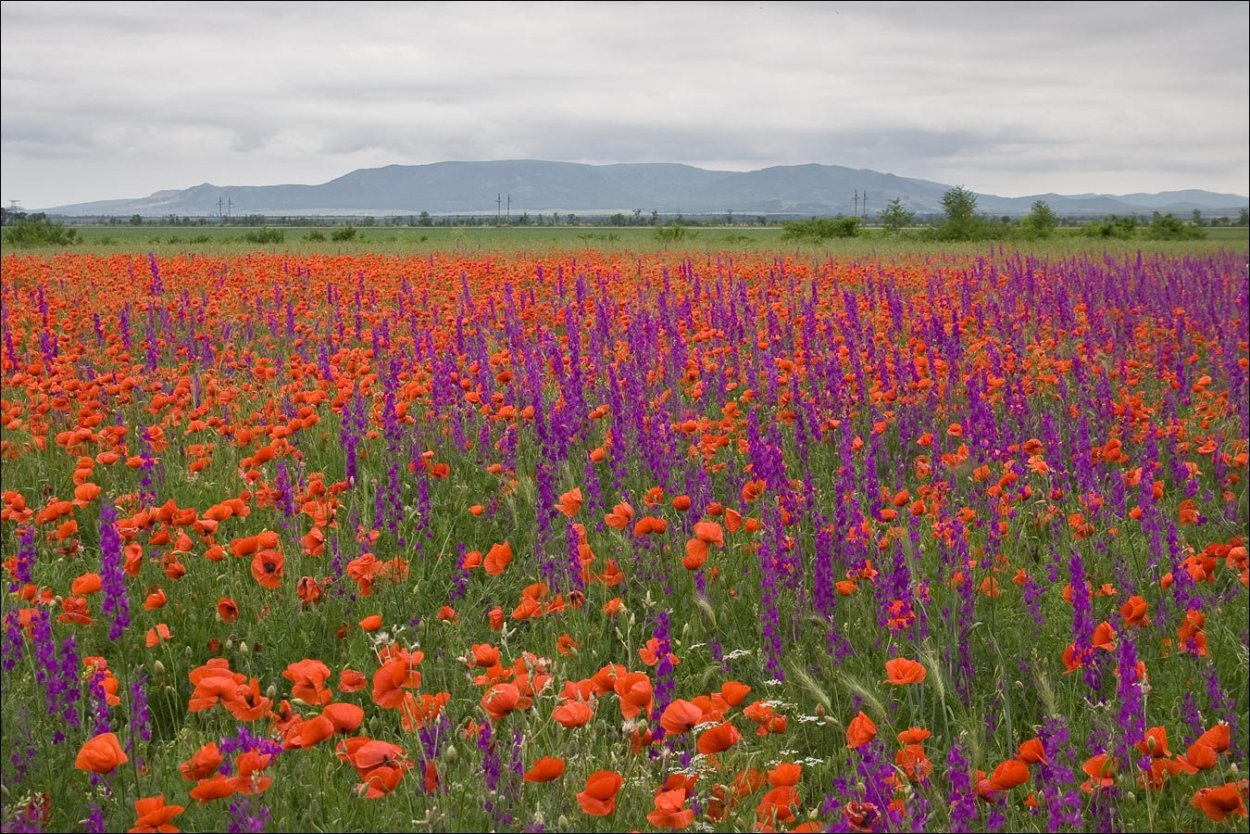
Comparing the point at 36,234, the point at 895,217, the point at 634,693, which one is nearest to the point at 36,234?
Answer: the point at 36,234

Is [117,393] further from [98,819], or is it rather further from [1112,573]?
[1112,573]

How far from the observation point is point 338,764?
2535mm

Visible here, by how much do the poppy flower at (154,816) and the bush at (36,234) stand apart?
94.6 ft

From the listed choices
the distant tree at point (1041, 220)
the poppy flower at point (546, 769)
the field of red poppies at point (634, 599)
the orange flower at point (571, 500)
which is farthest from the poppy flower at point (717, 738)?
the distant tree at point (1041, 220)

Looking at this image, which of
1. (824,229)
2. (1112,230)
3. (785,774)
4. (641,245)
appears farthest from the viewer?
(1112,230)

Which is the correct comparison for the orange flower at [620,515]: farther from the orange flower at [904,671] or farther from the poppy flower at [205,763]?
the poppy flower at [205,763]

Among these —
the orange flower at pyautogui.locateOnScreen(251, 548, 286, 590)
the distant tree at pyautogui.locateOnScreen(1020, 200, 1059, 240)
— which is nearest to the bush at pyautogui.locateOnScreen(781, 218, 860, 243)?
the distant tree at pyautogui.locateOnScreen(1020, 200, 1059, 240)

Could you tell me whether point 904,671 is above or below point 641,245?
below

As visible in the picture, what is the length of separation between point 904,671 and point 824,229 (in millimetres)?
28050

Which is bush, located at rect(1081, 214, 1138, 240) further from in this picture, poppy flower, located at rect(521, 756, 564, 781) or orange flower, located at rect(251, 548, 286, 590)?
poppy flower, located at rect(521, 756, 564, 781)

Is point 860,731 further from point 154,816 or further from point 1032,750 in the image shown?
point 154,816

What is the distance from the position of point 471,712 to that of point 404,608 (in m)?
0.70

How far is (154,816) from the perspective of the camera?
1.72 metres

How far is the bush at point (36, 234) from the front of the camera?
27.1 meters
